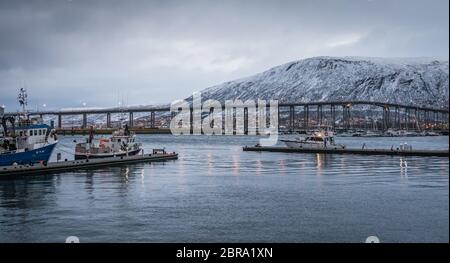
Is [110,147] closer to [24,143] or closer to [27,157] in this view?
[24,143]

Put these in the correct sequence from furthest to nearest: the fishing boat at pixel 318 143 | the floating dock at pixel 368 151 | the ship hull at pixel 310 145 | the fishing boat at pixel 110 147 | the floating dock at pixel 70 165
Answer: the fishing boat at pixel 318 143, the ship hull at pixel 310 145, the floating dock at pixel 368 151, the fishing boat at pixel 110 147, the floating dock at pixel 70 165

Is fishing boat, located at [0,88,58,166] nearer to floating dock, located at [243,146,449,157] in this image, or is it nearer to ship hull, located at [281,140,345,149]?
floating dock, located at [243,146,449,157]

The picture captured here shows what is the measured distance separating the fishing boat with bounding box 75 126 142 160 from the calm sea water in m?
25.8

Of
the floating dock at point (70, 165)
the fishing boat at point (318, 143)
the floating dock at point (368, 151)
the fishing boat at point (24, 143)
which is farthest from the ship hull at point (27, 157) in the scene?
the fishing boat at point (318, 143)

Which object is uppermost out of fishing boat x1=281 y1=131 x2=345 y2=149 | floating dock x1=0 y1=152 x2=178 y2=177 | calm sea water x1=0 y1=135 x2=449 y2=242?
fishing boat x1=281 y1=131 x2=345 y2=149

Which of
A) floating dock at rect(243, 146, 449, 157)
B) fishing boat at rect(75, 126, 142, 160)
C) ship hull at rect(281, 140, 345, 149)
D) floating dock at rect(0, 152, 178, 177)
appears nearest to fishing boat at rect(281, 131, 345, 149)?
ship hull at rect(281, 140, 345, 149)

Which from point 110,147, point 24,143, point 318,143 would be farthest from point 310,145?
point 24,143

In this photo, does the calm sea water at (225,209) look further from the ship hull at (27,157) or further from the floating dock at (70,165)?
the ship hull at (27,157)

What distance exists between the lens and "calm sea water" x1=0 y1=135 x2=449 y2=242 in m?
19.0

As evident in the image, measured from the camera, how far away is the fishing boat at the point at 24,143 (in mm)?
51219

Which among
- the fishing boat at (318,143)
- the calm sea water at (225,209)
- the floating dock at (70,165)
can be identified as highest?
the fishing boat at (318,143)

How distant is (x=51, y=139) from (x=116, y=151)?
61.9 feet

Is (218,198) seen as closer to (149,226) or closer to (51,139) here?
(149,226)

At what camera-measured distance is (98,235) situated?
1827 cm
